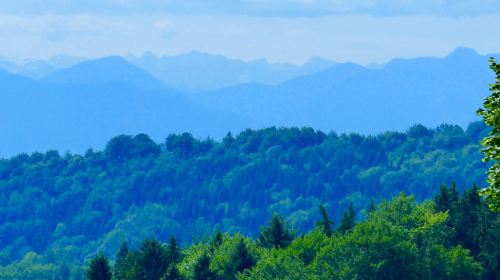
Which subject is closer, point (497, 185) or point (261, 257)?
point (497, 185)

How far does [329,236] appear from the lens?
281 feet

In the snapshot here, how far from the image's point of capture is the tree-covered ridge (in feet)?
244

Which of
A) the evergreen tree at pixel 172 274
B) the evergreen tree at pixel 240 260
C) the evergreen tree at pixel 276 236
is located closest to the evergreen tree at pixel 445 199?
the evergreen tree at pixel 276 236

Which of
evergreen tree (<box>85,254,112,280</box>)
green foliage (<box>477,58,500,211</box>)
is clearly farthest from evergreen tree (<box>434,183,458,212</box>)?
green foliage (<box>477,58,500,211</box>)

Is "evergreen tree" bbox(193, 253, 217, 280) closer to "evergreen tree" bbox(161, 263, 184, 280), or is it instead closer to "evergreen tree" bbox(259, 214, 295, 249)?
"evergreen tree" bbox(161, 263, 184, 280)

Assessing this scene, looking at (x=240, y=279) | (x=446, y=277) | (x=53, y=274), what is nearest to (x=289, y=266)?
(x=240, y=279)

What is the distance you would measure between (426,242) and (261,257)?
10.8 metres

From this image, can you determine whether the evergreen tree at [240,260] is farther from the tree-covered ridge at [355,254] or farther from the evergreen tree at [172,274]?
the evergreen tree at [172,274]

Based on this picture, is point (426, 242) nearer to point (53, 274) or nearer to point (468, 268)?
point (468, 268)

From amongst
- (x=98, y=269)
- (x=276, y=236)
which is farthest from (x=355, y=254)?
(x=98, y=269)

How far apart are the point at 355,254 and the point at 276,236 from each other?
440 inches

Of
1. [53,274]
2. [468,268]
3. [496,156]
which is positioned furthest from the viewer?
[53,274]

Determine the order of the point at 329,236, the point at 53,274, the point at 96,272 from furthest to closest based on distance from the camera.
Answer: the point at 53,274
the point at 329,236
the point at 96,272

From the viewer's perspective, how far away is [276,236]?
85.1m
